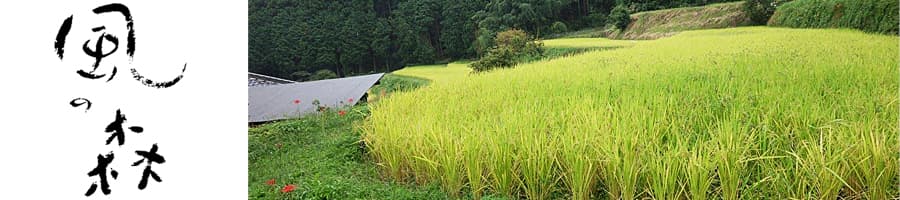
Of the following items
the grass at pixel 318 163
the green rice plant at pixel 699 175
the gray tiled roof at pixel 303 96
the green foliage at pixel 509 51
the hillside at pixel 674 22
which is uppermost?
the hillside at pixel 674 22

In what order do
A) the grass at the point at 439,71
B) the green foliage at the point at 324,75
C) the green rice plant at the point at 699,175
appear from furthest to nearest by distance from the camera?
the green foliage at the point at 324,75 < the grass at the point at 439,71 < the green rice plant at the point at 699,175

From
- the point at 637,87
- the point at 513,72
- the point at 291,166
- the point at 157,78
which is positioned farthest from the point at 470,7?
the point at 157,78

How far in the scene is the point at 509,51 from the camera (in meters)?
3.27

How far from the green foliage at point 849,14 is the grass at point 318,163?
5.12 ft

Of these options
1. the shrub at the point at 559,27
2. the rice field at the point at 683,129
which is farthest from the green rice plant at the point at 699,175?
the shrub at the point at 559,27

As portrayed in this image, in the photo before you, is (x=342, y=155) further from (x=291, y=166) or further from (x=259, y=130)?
(x=259, y=130)

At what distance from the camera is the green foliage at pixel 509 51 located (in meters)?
3.19

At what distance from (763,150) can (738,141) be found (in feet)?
0.37

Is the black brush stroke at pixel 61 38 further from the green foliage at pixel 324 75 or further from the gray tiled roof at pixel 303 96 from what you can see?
the green foliage at pixel 324 75

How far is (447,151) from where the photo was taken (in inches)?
59.2

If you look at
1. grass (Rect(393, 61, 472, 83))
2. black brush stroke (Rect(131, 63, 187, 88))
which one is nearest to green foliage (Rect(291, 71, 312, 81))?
grass (Rect(393, 61, 472, 83))

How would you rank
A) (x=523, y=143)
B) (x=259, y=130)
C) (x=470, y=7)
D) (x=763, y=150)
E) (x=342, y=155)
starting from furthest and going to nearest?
(x=470, y=7) < (x=259, y=130) < (x=342, y=155) < (x=523, y=143) < (x=763, y=150)

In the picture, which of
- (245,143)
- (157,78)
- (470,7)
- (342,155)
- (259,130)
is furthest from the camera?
(470,7)

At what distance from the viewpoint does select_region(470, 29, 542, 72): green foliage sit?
3.19 m
